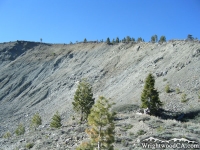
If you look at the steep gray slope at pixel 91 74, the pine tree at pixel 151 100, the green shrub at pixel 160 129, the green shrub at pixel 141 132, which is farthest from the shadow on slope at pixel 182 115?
the green shrub at pixel 141 132

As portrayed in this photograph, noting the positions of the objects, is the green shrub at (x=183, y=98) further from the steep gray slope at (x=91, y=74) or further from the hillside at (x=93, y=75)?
the steep gray slope at (x=91, y=74)

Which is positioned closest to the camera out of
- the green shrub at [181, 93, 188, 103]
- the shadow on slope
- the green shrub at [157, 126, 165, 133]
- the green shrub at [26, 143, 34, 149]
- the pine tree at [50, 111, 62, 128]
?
the green shrub at [157, 126, 165, 133]

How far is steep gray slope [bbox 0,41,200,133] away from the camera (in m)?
56.6

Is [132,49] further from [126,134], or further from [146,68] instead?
[126,134]

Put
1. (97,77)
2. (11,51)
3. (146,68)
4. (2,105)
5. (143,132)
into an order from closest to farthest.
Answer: (143,132) < (146,68) < (97,77) < (2,105) < (11,51)

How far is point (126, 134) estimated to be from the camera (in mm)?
28109

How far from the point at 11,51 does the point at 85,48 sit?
2298 inches

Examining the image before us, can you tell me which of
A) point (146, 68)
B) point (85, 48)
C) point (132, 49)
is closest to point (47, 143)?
point (146, 68)

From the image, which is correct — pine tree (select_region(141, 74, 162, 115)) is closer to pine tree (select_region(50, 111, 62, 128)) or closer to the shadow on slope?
the shadow on slope

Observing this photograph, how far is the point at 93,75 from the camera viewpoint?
303 feet

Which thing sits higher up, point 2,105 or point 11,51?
point 11,51

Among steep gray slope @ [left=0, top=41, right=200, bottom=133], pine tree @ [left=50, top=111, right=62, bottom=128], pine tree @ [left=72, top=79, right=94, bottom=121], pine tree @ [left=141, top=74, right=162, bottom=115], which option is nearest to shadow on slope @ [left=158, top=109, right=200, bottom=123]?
steep gray slope @ [left=0, top=41, right=200, bottom=133]

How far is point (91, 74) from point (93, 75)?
2004 mm

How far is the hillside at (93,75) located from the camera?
55.0m
